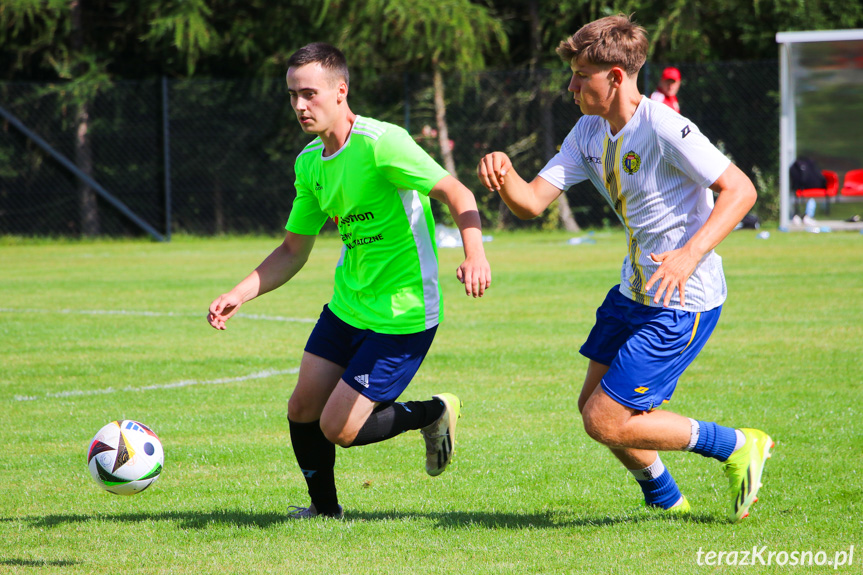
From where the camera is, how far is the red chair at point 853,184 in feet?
55.2

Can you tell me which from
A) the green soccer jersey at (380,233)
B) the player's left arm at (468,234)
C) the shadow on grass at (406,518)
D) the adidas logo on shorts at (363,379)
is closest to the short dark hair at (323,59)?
the green soccer jersey at (380,233)

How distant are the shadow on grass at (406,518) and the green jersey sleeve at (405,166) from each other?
1.34 m

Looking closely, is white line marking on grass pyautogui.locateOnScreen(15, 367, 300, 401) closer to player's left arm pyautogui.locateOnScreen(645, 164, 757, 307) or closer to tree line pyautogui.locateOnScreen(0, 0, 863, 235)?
player's left arm pyautogui.locateOnScreen(645, 164, 757, 307)

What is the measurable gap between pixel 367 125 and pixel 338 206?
14.0 inches

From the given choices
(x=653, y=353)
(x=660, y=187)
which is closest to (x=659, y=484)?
(x=653, y=353)

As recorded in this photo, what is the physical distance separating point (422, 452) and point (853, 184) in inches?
565

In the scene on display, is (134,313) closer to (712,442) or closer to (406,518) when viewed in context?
(406,518)

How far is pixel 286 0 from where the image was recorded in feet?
65.3

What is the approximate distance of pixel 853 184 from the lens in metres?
16.8

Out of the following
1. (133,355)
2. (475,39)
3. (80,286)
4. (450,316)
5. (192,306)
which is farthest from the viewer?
(475,39)

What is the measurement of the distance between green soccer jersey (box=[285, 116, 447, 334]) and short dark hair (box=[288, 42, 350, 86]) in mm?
216

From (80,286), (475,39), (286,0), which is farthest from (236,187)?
(80,286)

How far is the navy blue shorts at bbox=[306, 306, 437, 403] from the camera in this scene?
12.5ft

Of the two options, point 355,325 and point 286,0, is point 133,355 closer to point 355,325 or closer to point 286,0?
point 355,325
